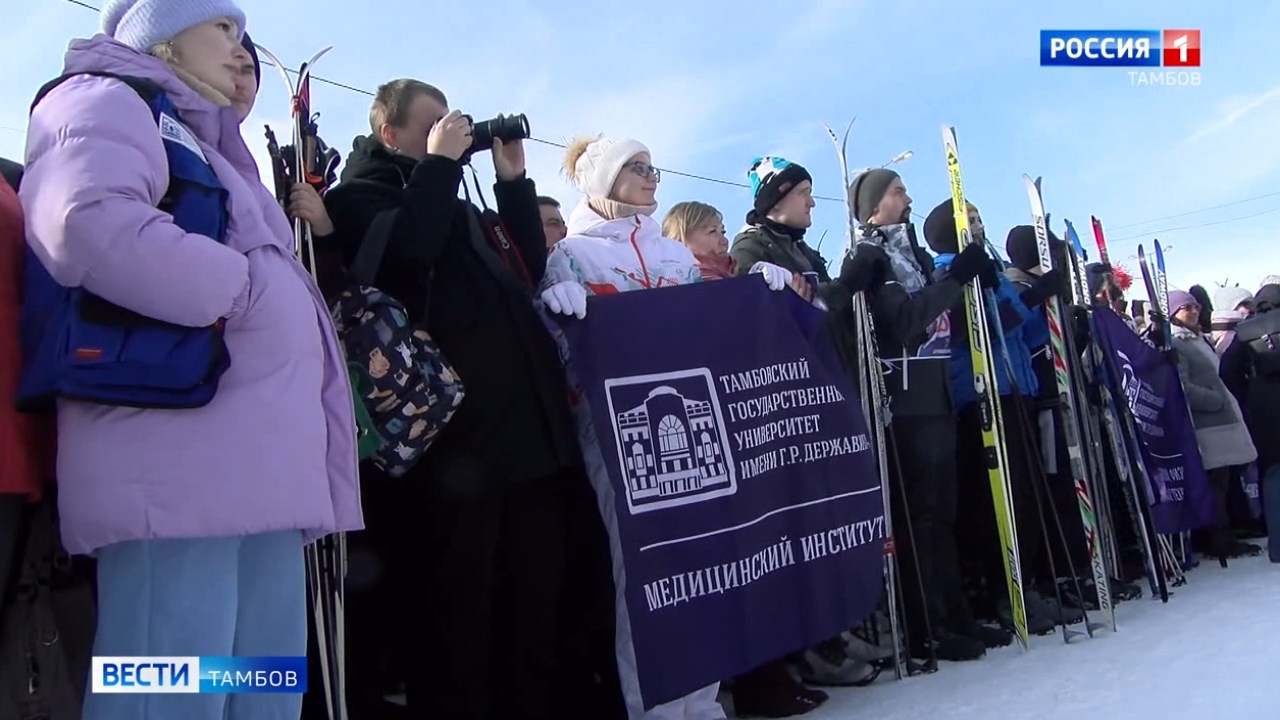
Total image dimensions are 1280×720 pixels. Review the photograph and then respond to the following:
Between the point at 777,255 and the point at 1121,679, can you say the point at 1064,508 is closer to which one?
the point at 1121,679

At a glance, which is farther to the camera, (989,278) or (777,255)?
(989,278)

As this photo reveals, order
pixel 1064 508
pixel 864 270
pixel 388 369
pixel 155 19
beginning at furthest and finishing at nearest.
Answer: pixel 1064 508, pixel 864 270, pixel 388 369, pixel 155 19

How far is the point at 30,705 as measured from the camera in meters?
1.76

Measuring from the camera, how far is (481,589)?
2547 millimetres

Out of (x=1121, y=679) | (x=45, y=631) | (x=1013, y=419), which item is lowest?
(x=1121, y=679)

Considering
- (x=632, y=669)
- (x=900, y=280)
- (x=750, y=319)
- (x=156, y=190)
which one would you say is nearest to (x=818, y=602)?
(x=632, y=669)

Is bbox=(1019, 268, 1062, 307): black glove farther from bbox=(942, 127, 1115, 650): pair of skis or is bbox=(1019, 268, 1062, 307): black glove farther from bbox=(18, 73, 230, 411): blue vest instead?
bbox=(18, 73, 230, 411): blue vest

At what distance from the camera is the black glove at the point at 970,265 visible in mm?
4059

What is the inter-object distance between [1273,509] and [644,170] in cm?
Answer: 473

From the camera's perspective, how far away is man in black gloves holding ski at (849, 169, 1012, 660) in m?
3.91

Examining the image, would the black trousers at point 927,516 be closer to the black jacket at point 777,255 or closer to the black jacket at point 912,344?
the black jacket at point 912,344

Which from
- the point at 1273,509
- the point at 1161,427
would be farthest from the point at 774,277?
the point at 1273,509

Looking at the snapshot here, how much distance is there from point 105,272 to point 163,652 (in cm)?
64

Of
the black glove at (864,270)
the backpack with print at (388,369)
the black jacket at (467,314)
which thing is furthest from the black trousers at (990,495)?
the backpack with print at (388,369)
